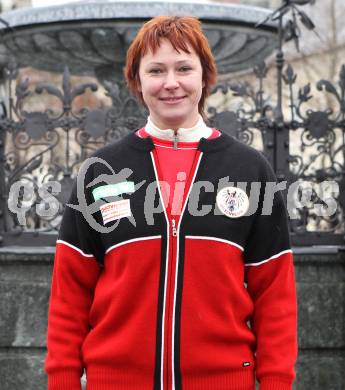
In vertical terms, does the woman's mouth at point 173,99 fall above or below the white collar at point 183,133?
above

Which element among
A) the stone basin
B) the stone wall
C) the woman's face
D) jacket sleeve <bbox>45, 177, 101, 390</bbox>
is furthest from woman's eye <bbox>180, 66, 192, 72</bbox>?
the stone basin

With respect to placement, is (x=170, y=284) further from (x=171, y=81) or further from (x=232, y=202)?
(x=171, y=81)

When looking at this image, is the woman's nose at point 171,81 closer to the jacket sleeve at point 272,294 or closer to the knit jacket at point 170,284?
the knit jacket at point 170,284

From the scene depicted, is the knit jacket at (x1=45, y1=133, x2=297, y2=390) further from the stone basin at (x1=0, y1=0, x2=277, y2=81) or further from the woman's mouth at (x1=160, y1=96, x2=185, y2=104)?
the stone basin at (x1=0, y1=0, x2=277, y2=81)

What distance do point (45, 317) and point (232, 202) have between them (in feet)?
9.02

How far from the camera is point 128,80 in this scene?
9.59 ft

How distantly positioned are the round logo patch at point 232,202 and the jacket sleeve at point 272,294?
6 centimetres

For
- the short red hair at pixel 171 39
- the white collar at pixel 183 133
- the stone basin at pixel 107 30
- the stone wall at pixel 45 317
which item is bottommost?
the stone wall at pixel 45 317

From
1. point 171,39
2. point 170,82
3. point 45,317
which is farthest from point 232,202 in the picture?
point 45,317

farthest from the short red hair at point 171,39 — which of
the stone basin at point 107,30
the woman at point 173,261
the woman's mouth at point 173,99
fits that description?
the stone basin at point 107,30

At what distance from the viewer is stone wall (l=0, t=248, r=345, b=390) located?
515cm

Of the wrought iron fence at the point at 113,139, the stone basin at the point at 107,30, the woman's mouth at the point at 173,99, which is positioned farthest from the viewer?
the stone basin at the point at 107,30

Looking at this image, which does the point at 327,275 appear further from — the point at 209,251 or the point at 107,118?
the point at 209,251

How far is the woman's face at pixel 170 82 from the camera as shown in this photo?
2715 millimetres
